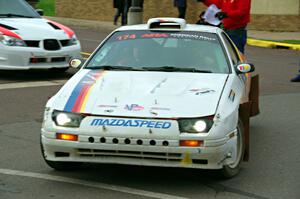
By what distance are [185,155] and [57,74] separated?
26.6 ft

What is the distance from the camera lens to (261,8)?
23.8 metres

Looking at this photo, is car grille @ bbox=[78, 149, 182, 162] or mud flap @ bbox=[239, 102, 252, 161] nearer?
car grille @ bbox=[78, 149, 182, 162]

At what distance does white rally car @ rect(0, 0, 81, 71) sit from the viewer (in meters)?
11.8

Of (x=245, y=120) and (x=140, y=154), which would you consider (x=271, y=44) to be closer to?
(x=245, y=120)

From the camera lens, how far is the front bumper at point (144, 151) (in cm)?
537

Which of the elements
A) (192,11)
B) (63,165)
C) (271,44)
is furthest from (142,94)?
(192,11)

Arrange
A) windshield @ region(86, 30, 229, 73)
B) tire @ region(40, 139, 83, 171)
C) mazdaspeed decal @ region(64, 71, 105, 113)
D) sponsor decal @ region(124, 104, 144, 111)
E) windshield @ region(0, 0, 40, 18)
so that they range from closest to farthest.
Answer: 1. sponsor decal @ region(124, 104, 144, 111)
2. mazdaspeed decal @ region(64, 71, 105, 113)
3. tire @ region(40, 139, 83, 171)
4. windshield @ region(86, 30, 229, 73)
5. windshield @ region(0, 0, 40, 18)

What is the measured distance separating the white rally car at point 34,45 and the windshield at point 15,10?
25 cm

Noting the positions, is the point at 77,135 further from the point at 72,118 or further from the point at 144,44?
the point at 144,44

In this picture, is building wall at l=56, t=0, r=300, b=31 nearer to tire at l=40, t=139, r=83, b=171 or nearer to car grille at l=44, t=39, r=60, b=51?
car grille at l=44, t=39, r=60, b=51

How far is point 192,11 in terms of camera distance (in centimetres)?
2606

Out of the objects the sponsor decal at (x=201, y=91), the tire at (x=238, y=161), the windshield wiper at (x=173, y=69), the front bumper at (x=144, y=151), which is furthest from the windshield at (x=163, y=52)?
the front bumper at (x=144, y=151)

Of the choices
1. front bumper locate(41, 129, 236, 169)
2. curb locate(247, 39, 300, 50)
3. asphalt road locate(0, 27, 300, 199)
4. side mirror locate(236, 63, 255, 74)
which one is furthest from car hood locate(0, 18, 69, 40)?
curb locate(247, 39, 300, 50)

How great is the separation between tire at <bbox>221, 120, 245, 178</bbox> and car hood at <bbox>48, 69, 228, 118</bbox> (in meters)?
0.48
